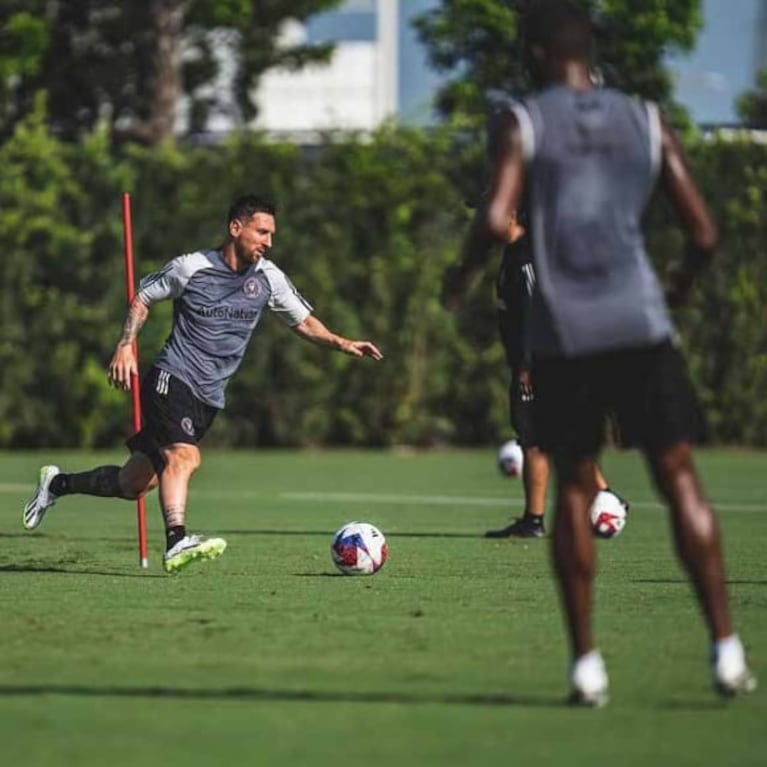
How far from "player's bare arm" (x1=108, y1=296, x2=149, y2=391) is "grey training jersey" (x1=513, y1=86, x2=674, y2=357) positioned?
4535mm

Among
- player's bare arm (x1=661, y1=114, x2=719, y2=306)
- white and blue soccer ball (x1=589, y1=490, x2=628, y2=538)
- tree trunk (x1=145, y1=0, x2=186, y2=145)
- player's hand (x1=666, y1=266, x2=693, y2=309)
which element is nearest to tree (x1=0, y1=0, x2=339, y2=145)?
tree trunk (x1=145, y1=0, x2=186, y2=145)

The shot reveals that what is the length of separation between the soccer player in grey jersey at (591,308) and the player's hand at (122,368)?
452 centimetres

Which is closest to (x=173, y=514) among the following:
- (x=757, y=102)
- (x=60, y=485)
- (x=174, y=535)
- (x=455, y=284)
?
(x=174, y=535)

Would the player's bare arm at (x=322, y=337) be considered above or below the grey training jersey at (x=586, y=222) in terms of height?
below

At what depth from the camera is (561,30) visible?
23.6 feet

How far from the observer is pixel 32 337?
26781 mm

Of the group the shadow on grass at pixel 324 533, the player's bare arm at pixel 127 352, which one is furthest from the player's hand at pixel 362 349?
the shadow on grass at pixel 324 533

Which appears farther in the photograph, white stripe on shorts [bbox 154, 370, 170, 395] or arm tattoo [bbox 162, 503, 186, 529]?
white stripe on shorts [bbox 154, 370, 170, 395]

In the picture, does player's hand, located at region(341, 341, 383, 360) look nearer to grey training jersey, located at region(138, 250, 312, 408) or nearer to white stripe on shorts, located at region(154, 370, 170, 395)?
grey training jersey, located at region(138, 250, 312, 408)

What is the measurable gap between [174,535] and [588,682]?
4.84 m

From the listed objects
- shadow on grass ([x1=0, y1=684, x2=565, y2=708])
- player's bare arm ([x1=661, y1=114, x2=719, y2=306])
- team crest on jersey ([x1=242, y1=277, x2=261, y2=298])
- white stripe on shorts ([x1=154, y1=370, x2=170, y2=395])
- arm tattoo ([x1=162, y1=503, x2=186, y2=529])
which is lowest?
arm tattoo ([x1=162, y1=503, x2=186, y2=529])

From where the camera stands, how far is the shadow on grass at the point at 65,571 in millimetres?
11547

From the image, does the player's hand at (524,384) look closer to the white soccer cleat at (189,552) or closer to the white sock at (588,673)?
the white soccer cleat at (189,552)

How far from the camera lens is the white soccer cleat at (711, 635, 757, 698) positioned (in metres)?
7.00
